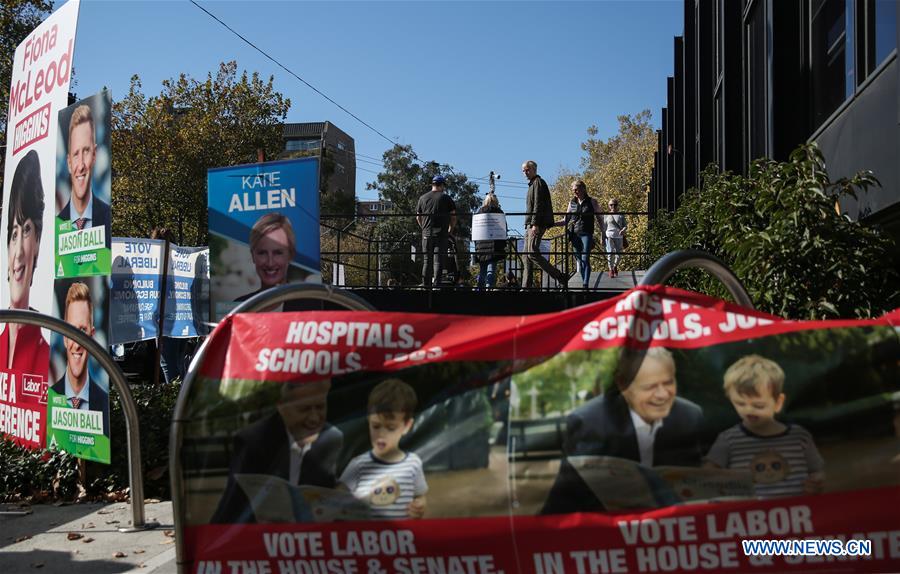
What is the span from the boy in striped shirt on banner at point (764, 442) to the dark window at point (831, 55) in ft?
20.5

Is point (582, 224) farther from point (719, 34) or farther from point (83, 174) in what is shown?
point (83, 174)

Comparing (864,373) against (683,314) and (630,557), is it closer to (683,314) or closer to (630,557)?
(683,314)

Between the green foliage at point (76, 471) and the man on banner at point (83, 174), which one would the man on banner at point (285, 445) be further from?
Result: the man on banner at point (83, 174)

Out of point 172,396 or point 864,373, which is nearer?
point 864,373

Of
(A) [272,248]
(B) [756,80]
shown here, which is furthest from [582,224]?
(A) [272,248]

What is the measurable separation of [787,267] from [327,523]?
3561 millimetres

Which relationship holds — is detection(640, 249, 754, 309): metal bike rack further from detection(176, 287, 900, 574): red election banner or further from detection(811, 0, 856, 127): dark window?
detection(811, 0, 856, 127): dark window

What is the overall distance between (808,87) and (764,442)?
27.8 ft

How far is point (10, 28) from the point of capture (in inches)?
1080

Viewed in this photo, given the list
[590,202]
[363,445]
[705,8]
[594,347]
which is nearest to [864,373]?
[594,347]

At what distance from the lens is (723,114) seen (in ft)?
47.2

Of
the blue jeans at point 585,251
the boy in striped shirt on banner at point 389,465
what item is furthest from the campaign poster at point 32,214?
the blue jeans at point 585,251

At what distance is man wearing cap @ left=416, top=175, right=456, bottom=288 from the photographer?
1411 cm

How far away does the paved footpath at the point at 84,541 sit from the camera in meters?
5.48
